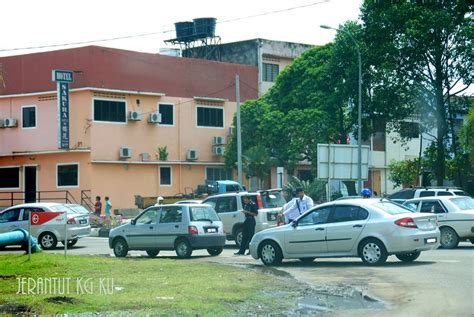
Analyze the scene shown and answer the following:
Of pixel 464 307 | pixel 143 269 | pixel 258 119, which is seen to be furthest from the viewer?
pixel 258 119

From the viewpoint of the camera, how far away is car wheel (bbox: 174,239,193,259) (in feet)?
80.0

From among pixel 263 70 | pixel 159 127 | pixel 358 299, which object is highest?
pixel 263 70

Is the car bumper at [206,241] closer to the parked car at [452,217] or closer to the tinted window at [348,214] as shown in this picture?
the tinted window at [348,214]

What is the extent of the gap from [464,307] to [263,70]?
50.7m

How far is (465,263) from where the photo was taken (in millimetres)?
20656

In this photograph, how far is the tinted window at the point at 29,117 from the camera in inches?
2120

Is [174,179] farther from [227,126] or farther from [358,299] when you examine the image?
[358,299]

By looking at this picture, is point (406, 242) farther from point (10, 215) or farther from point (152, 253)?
point (10, 215)

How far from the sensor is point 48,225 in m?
29.5

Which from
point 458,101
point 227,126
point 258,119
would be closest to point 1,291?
point 458,101

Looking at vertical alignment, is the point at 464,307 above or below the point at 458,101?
below

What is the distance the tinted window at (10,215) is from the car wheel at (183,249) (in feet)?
26.7

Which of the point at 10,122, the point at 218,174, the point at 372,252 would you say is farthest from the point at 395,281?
the point at 218,174

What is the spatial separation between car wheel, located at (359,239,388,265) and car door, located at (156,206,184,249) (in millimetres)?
5914
